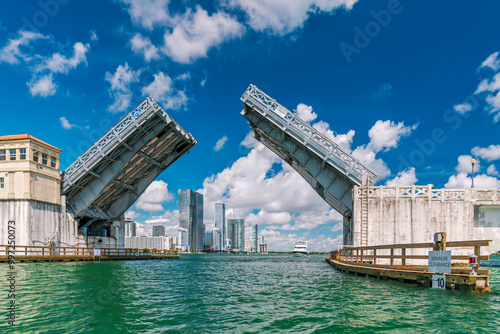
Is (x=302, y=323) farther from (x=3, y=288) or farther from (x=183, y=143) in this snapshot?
(x=183, y=143)

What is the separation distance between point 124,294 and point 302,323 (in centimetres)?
720

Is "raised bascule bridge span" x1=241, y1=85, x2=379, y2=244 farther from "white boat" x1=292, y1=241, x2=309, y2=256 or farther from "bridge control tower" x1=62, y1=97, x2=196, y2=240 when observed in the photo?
"white boat" x1=292, y1=241, x2=309, y2=256

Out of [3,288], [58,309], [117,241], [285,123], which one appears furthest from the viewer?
[117,241]

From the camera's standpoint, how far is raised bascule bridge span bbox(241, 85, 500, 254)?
79.4ft

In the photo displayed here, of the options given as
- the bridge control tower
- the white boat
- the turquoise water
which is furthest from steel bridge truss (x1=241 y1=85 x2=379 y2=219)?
the white boat

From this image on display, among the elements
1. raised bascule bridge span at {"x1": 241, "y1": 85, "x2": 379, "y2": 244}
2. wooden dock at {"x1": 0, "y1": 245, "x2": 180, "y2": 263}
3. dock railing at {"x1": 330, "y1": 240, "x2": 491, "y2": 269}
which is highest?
raised bascule bridge span at {"x1": 241, "y1": 85, "x2": 379, "y2": 244}

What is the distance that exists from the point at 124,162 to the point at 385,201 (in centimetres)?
2321

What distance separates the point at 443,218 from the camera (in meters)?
24.3

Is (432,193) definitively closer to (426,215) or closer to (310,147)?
(426,215)

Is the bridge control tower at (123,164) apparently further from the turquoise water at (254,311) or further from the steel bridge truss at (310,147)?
the turquoise water at (254,311)

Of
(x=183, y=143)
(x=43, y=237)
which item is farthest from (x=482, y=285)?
(x=43, y=237)

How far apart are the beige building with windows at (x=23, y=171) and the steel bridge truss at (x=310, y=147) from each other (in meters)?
19.7

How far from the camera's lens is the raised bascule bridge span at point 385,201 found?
24203mm

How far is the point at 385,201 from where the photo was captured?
989 inches
